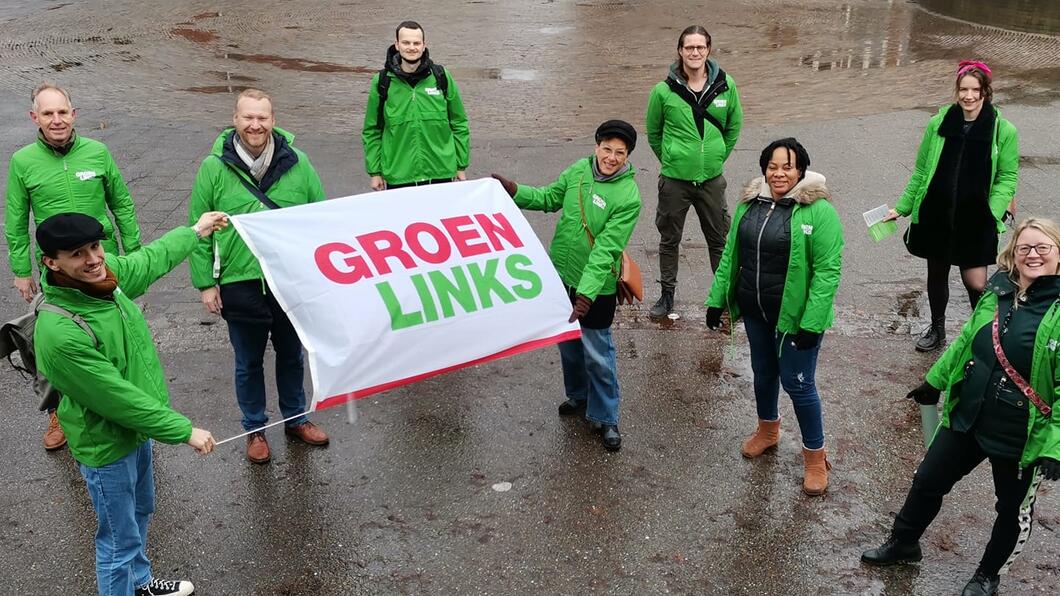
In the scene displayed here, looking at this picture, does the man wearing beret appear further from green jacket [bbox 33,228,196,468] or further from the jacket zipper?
green jacket [bbox 33,228,196,468]

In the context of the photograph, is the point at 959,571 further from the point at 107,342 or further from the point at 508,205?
the point at 107,342

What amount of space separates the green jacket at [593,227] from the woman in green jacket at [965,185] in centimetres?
214

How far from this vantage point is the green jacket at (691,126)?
6.75 meters

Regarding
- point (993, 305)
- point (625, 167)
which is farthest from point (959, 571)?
point (625, 167)

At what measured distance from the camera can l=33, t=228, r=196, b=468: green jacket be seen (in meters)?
3.47

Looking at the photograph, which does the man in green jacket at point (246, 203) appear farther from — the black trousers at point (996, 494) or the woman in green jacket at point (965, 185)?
the woman in green jacket at point (965, 185)

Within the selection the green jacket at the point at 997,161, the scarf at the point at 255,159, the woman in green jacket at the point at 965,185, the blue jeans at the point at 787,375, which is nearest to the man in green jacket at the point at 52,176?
the scarf at the point at 255,159

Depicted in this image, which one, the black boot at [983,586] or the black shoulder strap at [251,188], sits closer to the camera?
the black boot at [983,586]

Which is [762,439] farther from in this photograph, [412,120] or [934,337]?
[412,120]

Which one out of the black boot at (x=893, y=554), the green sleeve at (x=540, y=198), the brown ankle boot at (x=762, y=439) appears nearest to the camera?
the black boot at (x=893, y=554)

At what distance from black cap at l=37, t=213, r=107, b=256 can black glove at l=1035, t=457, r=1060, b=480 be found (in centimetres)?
370

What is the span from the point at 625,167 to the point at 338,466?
2281 millimetres

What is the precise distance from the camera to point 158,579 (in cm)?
428

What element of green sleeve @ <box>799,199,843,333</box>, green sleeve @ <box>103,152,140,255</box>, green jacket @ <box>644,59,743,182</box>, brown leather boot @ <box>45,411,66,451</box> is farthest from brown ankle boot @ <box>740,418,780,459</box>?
brown leather boot @ <box>45,411,66,451</box>
